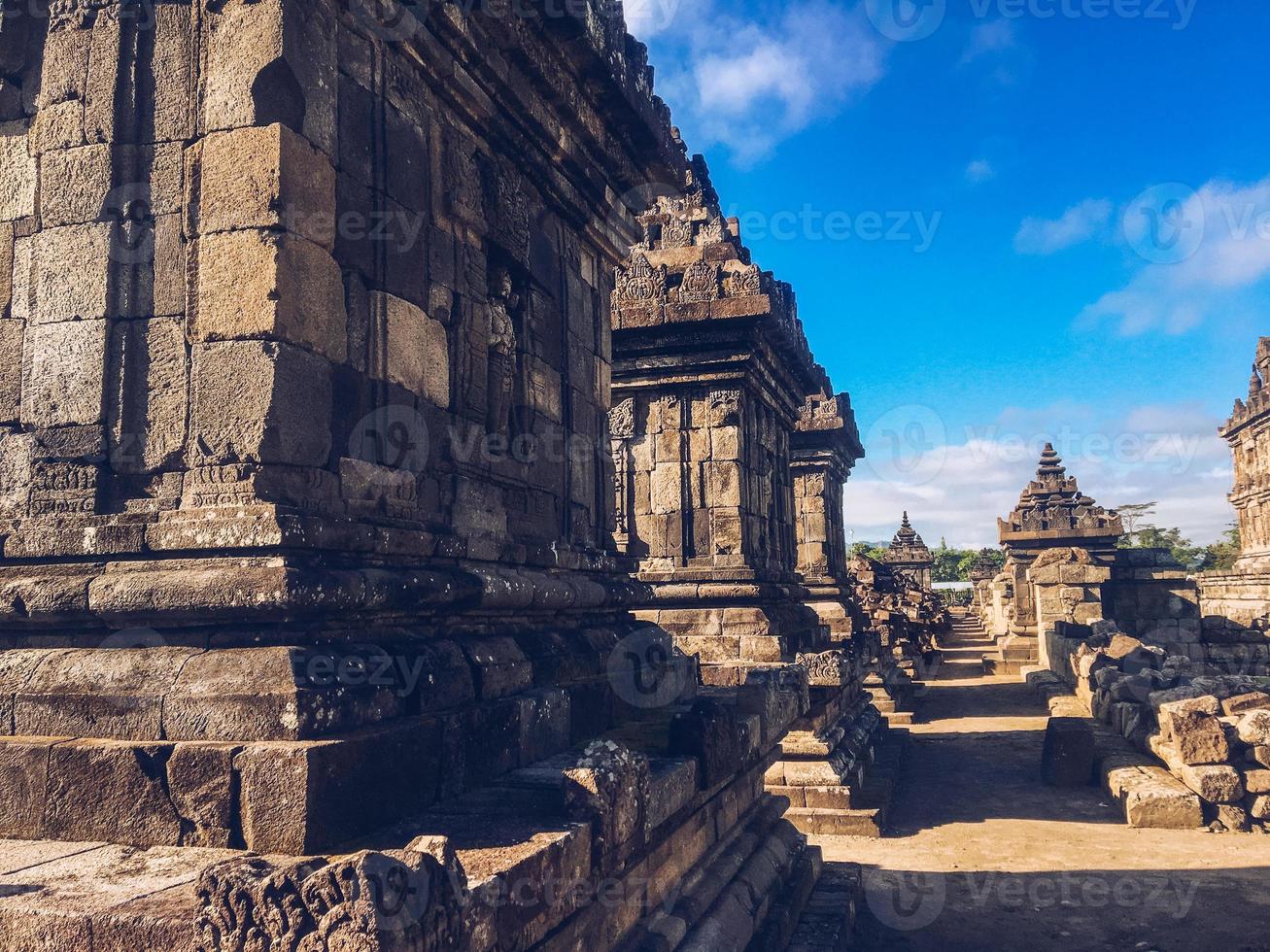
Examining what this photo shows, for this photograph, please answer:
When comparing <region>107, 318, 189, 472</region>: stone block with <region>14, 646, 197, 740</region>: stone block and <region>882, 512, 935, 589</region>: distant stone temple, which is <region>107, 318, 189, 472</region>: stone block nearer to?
<region>14, 646, 197, 740</region>: stone block

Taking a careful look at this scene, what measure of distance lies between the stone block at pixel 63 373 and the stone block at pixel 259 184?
589 mm

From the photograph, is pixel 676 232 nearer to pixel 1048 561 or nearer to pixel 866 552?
pixel 1048 561

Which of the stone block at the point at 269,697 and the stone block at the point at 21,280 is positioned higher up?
the stone block at the point at 21,280

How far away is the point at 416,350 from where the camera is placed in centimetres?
371

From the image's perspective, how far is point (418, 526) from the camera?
3.61 metres

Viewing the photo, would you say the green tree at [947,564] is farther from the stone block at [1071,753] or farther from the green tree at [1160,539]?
the stone block at [1071,753]

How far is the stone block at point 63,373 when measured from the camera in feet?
10.6

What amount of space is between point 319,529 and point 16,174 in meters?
1.97

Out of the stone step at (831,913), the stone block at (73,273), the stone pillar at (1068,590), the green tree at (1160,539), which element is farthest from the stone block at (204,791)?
→ the green tree at (1160,539)

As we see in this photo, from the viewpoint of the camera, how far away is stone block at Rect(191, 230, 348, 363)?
3018 mm

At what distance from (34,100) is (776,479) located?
8644 millimetres

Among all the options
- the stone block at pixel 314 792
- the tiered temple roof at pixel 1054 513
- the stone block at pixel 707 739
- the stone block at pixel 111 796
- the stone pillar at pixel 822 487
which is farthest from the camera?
the tiered temple roof at pixel 1054 513

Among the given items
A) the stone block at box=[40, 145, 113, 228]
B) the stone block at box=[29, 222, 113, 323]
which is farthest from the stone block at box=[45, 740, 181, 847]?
the stone block at box=[40, 145, 113, 228]

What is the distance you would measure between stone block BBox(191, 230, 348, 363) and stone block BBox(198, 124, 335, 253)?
55 millimetres
